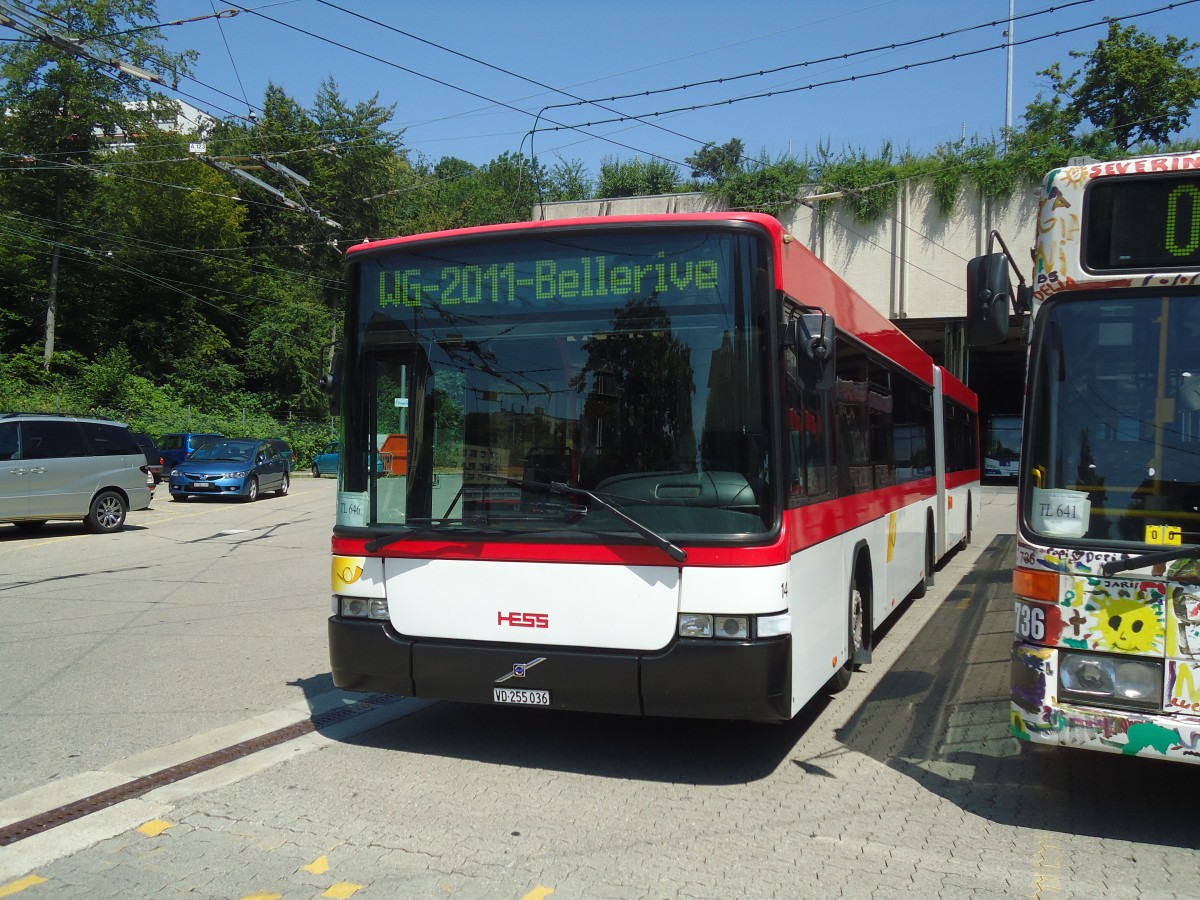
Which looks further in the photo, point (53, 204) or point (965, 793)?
point (53, 204)

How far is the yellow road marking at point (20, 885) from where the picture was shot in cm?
411

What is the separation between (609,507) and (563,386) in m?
0.70

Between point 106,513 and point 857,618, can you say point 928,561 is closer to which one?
point 857,618

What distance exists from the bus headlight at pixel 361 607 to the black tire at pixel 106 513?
566 inches

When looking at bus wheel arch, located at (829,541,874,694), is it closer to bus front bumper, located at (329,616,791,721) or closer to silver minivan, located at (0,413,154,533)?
bus front bumper, located at (329,616,791,721)

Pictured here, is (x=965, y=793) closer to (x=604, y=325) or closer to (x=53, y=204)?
(x=604, y=325)

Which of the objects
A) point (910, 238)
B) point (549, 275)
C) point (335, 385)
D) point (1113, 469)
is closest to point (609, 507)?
point (549, 275)

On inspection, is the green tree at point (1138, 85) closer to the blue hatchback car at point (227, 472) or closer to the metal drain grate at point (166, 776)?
the blue hatchback car at point (227, 472)

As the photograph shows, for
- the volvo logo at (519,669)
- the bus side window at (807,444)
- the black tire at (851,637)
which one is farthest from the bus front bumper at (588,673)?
the black tire at (851,637)

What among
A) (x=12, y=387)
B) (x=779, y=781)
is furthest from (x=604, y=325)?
(x=12, y=387)

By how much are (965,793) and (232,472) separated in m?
23.8

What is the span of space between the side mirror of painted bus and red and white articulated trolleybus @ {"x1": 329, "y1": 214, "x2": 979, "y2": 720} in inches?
27.0

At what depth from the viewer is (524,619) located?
5582 mm

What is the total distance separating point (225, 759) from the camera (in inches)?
231
